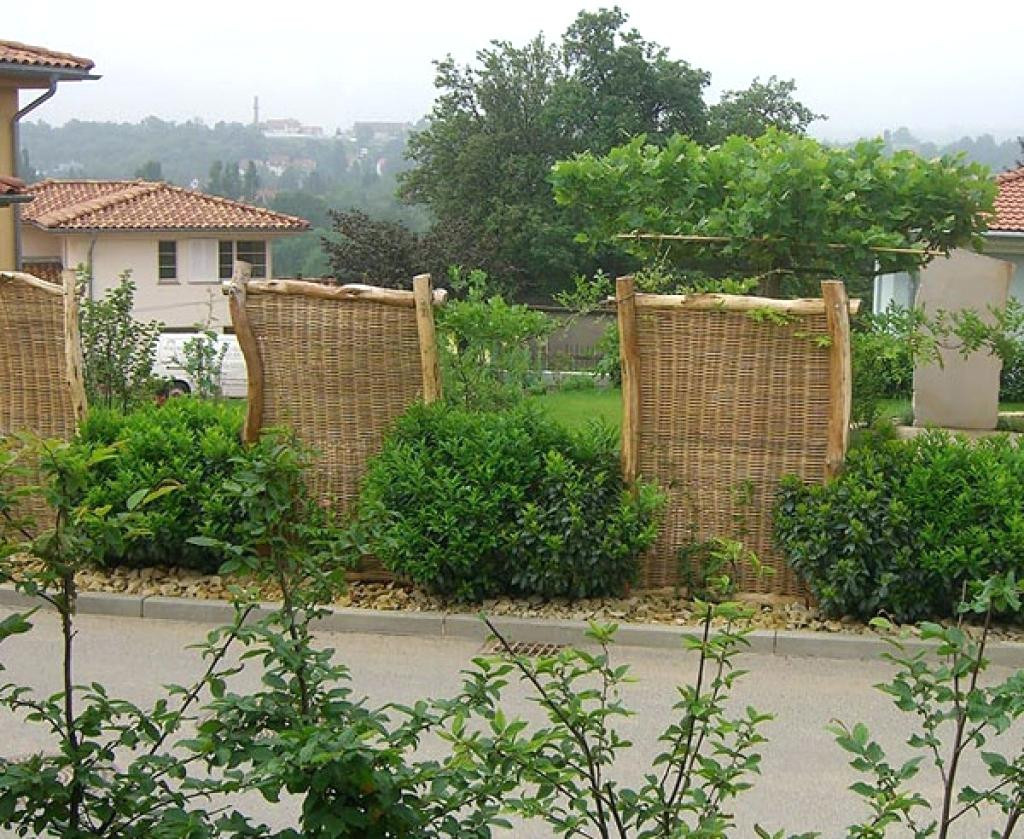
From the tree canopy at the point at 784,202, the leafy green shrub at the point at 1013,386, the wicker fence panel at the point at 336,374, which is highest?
the tree canopy at the point at 784,202

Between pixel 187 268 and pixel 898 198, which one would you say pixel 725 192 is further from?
pixel 187 268

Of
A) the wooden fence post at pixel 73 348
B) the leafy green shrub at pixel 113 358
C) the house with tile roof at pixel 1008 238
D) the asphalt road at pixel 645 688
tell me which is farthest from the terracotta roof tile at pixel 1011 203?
the asphalt road at pixel 645 688

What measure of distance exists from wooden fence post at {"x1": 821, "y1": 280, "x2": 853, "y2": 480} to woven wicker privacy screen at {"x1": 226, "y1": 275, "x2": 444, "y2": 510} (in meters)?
2.45

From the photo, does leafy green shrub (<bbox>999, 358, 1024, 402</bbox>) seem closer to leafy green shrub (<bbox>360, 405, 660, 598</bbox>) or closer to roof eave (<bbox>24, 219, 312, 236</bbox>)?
leafy green shrub (<bbox>360, 405, 660, 598</bbox>)

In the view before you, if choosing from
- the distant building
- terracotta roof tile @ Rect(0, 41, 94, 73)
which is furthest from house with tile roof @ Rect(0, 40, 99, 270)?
the distant building

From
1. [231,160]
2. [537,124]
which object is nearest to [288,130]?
[231,160]

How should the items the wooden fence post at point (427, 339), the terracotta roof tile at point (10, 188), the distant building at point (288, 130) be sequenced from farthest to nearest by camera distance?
the distant building at point (288, 130) → the terracotta roof tile at point (10, 188) → the wooden fence post at point (427, 339)

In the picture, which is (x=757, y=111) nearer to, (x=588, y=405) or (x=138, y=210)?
(x=138, y=210)

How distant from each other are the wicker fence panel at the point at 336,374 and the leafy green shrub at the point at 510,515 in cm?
45

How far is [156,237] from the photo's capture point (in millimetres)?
Result: 51875

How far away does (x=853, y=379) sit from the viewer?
9828 millimetres

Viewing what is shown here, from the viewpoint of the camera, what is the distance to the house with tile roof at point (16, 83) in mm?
28078

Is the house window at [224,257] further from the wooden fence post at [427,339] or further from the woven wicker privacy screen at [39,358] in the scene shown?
the wooden fence post at [427,339]

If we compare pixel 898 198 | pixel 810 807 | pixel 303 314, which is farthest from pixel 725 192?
pixel 810 807
